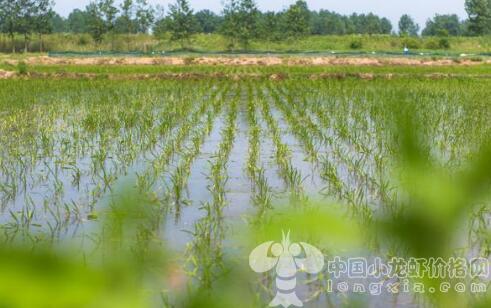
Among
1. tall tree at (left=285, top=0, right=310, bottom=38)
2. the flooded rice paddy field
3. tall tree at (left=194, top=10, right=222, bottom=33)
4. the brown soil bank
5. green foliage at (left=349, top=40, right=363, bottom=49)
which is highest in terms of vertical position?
tall tree at (left=194, top=10, right=222, bottom=33)

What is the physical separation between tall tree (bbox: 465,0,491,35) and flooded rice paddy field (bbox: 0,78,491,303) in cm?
4068

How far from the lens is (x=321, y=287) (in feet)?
9.57

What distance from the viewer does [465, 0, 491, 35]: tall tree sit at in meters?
49.9

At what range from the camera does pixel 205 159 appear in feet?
21.3

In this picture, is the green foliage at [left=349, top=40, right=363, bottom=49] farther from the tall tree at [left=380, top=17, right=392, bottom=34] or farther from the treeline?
the tall tree at [left=380, top=17, right=392, bottom=34]

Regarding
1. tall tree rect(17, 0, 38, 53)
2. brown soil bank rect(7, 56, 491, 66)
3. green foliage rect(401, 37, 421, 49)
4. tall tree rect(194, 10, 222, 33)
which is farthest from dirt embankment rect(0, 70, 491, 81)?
tall tree rect(194, 10, 222, 33)

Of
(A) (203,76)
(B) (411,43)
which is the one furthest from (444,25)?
(A) (203,76)

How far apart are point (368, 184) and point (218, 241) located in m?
2.03

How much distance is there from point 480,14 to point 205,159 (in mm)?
49462

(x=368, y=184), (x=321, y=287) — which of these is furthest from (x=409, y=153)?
(x=368, y=184)

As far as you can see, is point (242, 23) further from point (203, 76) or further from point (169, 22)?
point (203, 76)

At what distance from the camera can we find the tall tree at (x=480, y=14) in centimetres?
4991

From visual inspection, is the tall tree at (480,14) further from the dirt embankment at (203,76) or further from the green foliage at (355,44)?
the dirt embankment at (203,76)

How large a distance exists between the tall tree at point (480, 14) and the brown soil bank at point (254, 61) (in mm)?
22126
